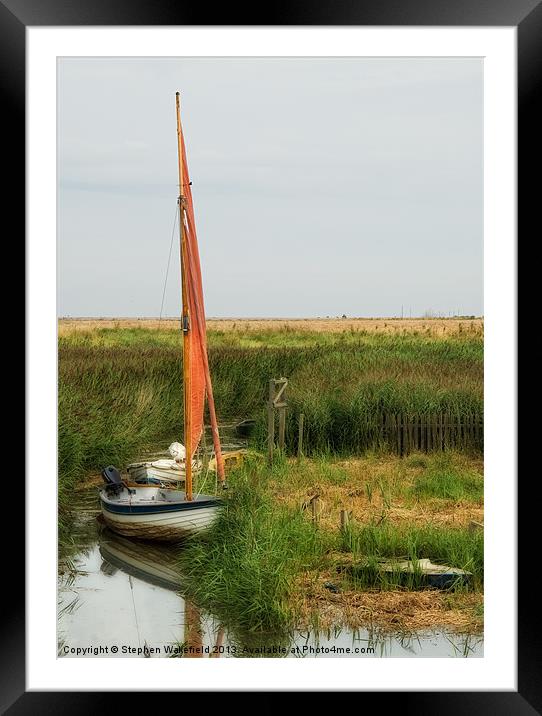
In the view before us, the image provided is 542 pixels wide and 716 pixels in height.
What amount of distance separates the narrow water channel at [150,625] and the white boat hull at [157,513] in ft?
0.44

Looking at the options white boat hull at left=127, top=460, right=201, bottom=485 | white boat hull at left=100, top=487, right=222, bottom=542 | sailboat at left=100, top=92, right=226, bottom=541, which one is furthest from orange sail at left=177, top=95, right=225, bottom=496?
white boat hull at left=127, top=460, right=201, bottom=485

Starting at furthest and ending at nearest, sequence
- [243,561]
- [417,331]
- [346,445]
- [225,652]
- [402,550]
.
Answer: [417,331], [346,445], [402,550], [243,561], [225,652]

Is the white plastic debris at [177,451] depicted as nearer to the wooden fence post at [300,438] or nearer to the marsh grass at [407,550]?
the wooden fence post at [300,438]

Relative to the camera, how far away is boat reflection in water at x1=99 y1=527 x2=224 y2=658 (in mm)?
4688

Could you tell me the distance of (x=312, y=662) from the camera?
3504 mm

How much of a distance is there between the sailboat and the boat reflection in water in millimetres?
104

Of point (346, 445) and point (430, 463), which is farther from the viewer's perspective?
point (346, 445)

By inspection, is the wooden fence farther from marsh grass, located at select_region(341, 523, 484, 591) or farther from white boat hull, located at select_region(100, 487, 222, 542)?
white boat hull, located at select_region(100, 487, 222, 542)

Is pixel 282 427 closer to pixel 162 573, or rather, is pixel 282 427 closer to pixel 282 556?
pixel 162 573

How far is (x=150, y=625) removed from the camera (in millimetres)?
5152

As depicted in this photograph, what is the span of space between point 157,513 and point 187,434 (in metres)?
0.75
